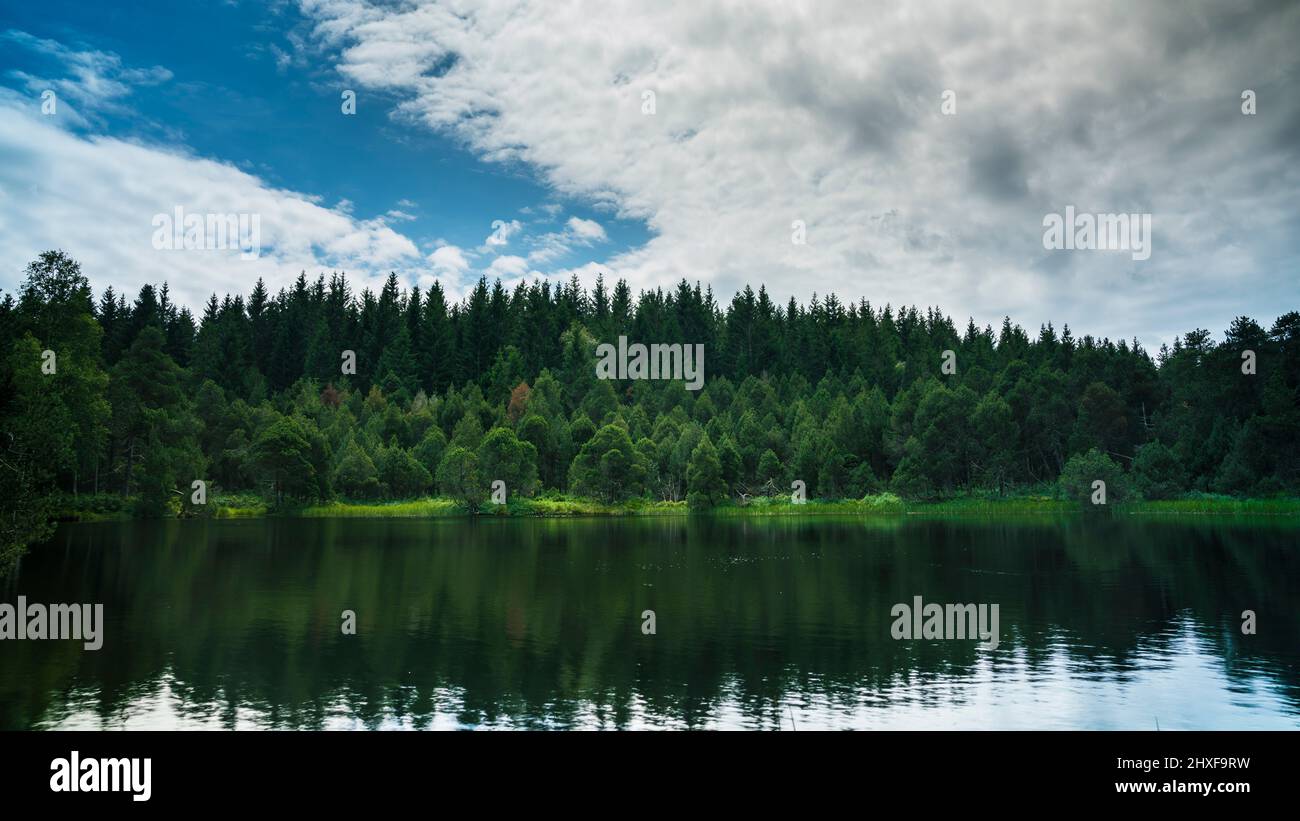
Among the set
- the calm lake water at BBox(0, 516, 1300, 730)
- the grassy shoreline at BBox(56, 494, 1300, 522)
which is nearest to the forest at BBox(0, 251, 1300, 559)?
the grassy shoreline at BBox(56, 494, 1300, 522)

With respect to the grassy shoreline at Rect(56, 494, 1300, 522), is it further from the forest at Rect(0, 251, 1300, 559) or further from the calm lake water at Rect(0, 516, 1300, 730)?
the calm lake water at Rect(0, 516, 1300, 730)

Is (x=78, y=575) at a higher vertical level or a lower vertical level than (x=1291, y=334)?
lower

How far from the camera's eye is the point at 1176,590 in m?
46.8

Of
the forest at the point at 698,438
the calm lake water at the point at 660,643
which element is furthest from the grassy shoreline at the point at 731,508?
the calm lake water at the point at 660,643

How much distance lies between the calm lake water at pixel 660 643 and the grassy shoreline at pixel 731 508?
6089cm

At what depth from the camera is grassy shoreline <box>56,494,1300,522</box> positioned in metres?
126

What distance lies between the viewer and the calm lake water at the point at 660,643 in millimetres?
23812

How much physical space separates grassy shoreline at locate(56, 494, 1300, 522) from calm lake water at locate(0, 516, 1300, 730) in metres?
60.9

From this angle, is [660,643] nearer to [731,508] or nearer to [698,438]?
[731,508]

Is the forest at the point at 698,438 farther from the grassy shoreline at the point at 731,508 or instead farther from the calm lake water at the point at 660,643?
the calm lake water at the point at 660,643
